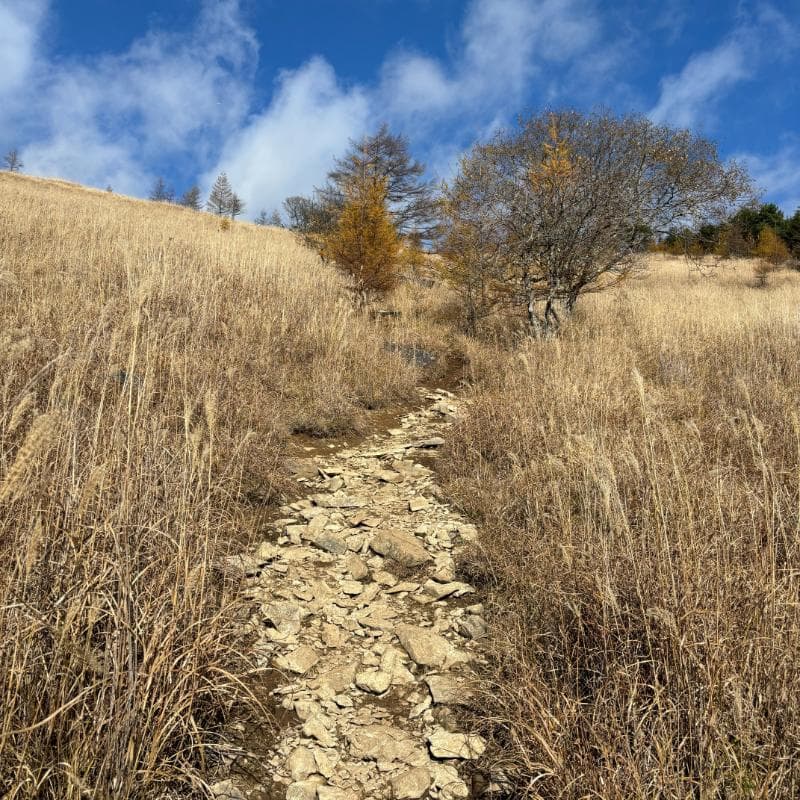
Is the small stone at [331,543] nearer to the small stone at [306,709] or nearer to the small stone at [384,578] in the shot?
the small stone at [384,578]

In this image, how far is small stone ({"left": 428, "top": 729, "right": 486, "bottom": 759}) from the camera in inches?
74.0

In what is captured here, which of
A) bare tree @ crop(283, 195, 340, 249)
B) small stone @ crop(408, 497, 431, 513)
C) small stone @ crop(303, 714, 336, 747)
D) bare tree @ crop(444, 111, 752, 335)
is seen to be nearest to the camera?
Answer: small stone @ crop(303, 714, 336, 747)

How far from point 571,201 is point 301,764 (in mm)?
9420

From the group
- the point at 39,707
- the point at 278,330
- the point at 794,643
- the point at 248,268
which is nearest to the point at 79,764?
the point at 39,707

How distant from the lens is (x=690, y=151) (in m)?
11.3

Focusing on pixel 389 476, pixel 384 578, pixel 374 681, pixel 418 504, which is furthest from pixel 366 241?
pixel 374 681

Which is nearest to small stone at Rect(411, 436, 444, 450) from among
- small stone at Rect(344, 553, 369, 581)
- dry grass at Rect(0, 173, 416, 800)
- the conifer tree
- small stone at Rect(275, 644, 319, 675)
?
dry grass at Rect(0, 173, 416, 800)

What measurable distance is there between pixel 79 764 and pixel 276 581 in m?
1.50

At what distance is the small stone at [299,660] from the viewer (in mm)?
2291

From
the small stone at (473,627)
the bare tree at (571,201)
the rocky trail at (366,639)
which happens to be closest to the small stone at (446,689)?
the rocky trail at (366,639)

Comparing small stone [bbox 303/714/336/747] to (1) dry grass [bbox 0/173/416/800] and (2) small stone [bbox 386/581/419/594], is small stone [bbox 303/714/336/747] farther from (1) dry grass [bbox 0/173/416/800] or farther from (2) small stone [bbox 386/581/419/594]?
(2) small stone [bbox 386/581/419/594]

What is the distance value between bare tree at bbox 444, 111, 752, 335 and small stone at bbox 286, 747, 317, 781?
7580 millimetres

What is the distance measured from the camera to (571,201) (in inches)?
357

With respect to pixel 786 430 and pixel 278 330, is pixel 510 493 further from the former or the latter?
pixel 278 330
